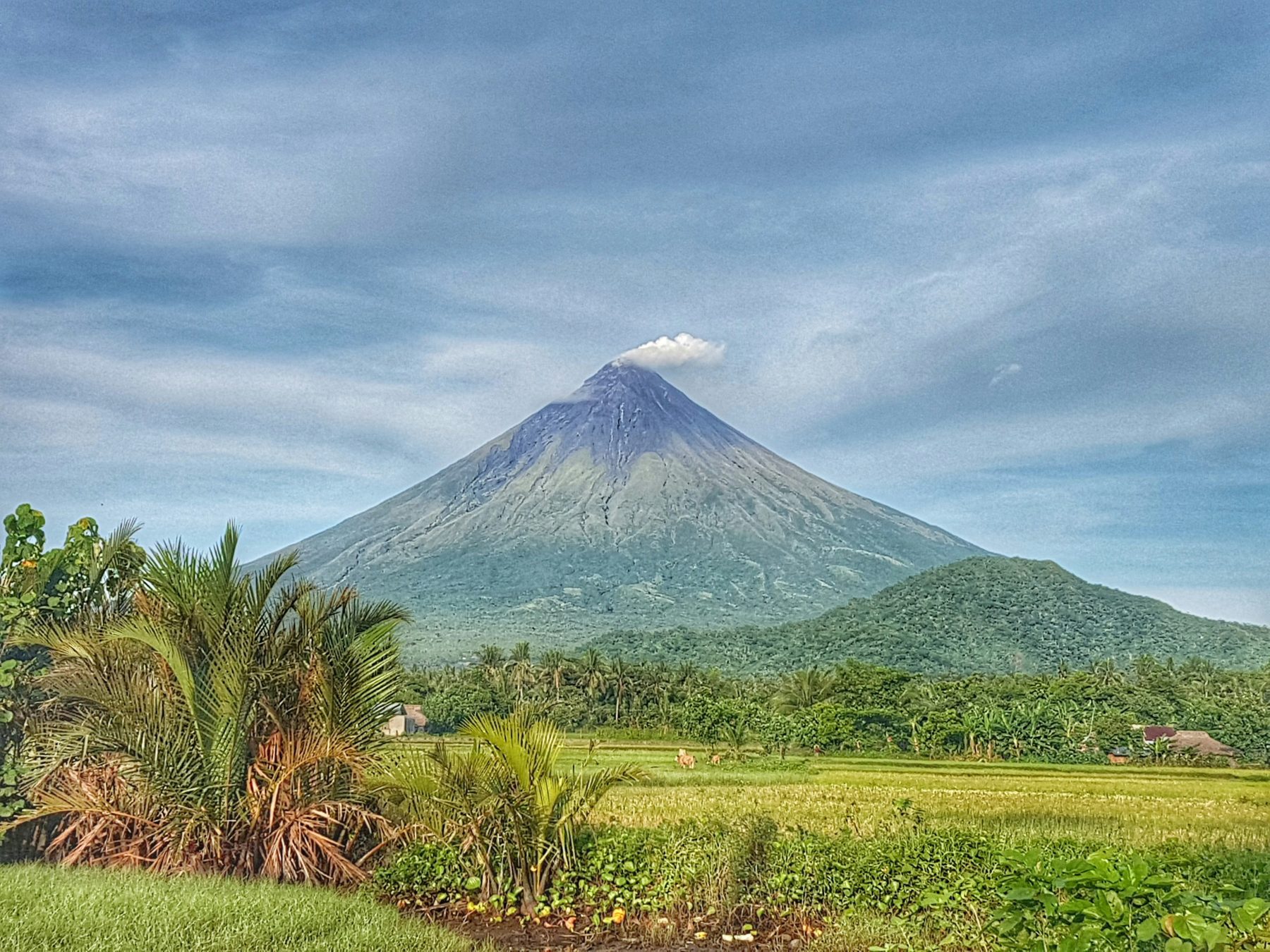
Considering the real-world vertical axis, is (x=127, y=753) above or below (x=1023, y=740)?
above

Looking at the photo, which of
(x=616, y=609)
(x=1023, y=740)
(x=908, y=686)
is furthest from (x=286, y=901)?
(x=616, y=609)

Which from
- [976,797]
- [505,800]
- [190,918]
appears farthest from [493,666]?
[190,918]

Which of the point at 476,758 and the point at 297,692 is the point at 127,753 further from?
the point at 476,758

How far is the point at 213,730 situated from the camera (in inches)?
308

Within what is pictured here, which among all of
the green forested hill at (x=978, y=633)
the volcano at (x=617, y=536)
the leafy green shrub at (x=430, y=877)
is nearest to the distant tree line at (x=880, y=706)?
the leafy green shrub at (x=430, y=877)

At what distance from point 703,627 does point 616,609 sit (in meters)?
14.8

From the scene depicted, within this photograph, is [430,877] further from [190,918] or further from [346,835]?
[190,918]

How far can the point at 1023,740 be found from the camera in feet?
133

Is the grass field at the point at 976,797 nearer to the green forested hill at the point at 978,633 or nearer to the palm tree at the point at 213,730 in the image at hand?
the palm tree at the point at 213,730

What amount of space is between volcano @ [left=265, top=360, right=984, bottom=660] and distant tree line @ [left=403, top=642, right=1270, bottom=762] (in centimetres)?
5442

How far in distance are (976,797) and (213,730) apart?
17.1m

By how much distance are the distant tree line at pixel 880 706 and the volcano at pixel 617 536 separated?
54.4m

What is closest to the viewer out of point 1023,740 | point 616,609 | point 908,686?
point 1023,740

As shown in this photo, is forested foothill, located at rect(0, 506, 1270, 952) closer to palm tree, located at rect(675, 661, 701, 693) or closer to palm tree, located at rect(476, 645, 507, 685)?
palm tree, located at rect(675, 661, 701, 693)
